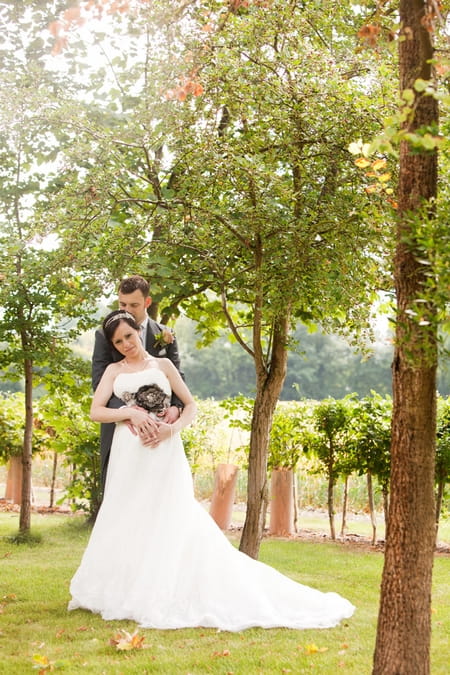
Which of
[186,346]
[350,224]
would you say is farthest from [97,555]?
[186,346]

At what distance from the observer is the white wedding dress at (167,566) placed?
4.97 meters

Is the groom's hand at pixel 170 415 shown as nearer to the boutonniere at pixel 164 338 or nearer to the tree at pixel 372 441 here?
the boutonniere at pixel 164 338

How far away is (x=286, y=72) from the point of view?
605 cm

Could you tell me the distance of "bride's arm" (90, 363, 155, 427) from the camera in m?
5.68

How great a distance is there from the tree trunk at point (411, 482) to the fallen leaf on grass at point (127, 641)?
4.83ft

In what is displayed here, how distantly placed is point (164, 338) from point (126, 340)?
49 cm

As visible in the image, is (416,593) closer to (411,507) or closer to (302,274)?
(411,507)

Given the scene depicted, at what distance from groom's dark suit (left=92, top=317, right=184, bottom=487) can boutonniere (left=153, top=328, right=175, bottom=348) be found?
37 mm

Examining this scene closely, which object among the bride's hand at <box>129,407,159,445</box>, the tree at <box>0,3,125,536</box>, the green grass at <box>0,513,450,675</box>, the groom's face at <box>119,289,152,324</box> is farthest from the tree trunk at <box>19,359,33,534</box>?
the bride's hand at <box>129,407,159,445</box>

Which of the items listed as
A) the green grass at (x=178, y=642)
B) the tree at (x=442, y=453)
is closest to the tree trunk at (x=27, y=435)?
the green grass at (x=178, y=642)

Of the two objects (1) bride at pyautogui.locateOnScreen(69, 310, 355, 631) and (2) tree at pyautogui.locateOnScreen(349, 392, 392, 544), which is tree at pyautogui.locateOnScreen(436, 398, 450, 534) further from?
(1) bride at pyautogui.locateOnScreen(69, 310, 355, 631)

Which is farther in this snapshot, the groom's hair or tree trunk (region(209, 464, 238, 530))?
tree trunk (region(209, 464, 238, 530))

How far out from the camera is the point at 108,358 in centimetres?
610

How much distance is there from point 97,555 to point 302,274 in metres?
2.63
